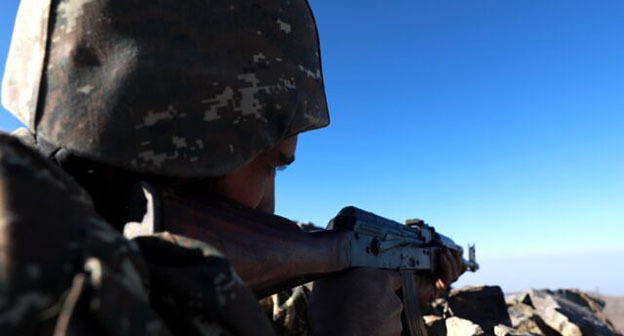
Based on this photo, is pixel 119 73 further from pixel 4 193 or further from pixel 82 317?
pixel 82 317

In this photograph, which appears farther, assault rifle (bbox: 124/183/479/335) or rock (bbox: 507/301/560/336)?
rock (bbox: 507/301/560/336)

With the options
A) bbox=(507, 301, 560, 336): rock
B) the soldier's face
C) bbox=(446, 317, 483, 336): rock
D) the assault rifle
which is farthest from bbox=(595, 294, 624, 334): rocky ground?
the soldier's face

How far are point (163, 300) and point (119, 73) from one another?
799 mm

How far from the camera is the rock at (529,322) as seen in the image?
17.6 ft

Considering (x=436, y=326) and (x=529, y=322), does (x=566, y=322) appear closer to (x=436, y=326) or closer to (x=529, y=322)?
(x=529, y=322)

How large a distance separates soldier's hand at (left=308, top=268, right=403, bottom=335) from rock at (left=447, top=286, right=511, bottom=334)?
3782mm

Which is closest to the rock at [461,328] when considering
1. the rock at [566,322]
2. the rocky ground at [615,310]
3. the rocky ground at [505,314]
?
the rocky ground at [505,314]

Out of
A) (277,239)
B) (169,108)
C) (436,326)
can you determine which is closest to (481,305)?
(436,326)

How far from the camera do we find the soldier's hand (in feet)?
5.90

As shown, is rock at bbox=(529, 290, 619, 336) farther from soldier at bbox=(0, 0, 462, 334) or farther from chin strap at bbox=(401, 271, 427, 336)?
soldier at bbox=(0, 0, 462, 334)

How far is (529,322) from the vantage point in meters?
5.42

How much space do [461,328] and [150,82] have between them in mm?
4083

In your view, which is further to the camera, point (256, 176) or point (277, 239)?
point (256, 176)

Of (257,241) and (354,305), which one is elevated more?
(257,241)
